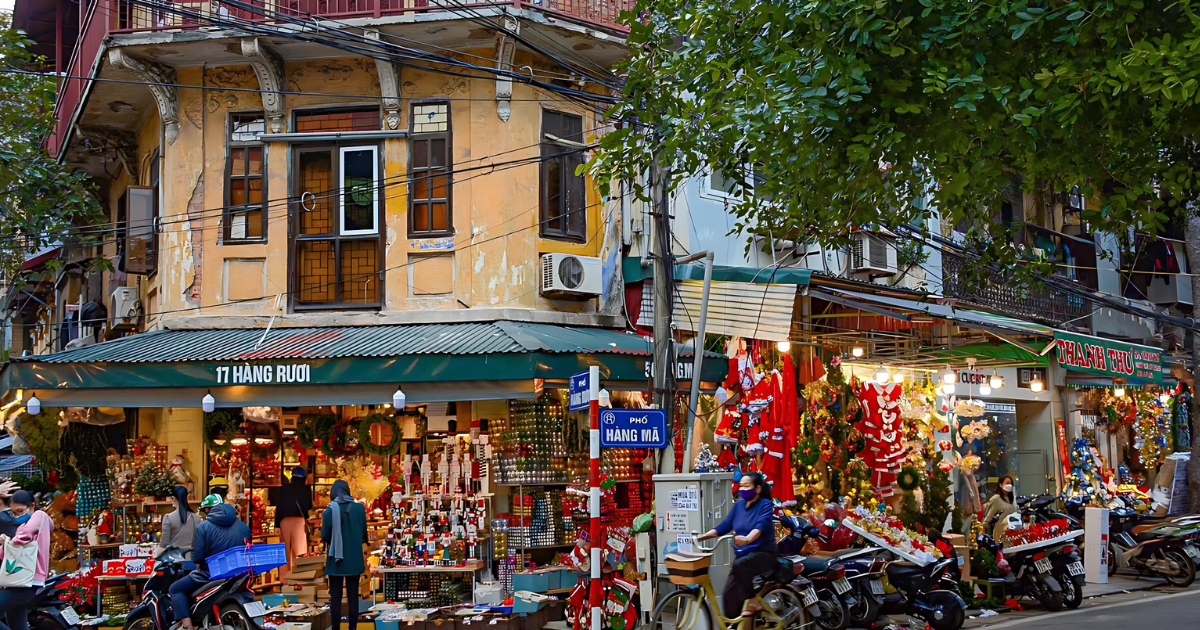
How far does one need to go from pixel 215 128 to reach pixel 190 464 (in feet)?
14.8

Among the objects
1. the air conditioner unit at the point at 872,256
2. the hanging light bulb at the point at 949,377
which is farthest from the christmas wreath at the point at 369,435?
the hanging light bulb at the point at 949,377

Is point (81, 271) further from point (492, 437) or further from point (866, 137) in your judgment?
point (866, 137)

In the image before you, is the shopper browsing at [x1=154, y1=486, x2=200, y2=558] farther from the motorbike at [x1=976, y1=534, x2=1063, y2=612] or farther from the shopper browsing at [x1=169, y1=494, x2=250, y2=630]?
the motorbike at [x1=976, y1=534, x2=1063, y2=612]

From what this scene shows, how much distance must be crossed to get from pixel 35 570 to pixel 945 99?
8.97 m

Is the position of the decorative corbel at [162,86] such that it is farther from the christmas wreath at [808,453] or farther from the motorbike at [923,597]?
the motorbike at [923,597]

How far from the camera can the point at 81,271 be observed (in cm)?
2172

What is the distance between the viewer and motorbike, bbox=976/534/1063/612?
1392cm

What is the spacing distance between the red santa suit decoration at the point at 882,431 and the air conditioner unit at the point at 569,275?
14.7 feet

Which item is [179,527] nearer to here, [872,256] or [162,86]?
[162,86]

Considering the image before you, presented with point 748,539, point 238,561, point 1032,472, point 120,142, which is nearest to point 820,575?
point 748,539

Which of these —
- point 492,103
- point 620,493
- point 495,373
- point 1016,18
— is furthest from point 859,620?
point 492,103

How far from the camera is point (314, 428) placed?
1517 centimetres

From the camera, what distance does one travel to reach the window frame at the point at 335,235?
15125 mm

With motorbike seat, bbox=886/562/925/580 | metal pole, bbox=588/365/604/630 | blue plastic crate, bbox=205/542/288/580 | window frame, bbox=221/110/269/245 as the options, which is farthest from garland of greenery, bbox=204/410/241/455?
motorbike seat, bbox=886/562/925/580
